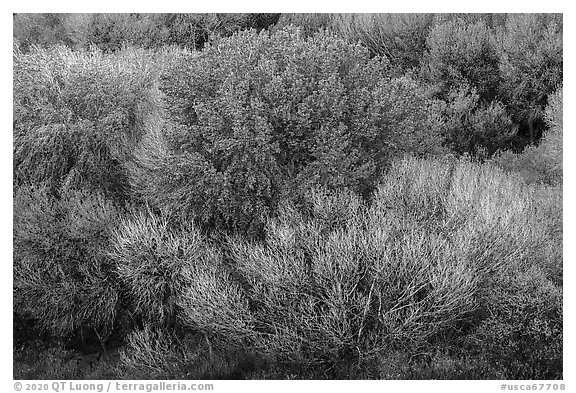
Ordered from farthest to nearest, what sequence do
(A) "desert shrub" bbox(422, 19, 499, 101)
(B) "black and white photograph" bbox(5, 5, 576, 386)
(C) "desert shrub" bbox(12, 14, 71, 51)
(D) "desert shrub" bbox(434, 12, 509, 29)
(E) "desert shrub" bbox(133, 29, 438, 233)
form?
(C) "desert shrub" bbox(12, 14, 71, 51) → (D) "desert shrub" bbox(434, 12, 509, 29) → (A) "desert shrub" bbox(422, 19, 499, 101) → (E) "desert shrub" bbox(133, 29, 438, 233) → (B) "black and white photograph" bbox(5, 5, 576, 386)

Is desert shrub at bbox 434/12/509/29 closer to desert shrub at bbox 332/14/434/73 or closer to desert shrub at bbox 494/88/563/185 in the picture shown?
desert shrub at bbox 332/14/434/73

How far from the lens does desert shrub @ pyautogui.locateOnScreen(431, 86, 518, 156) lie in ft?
124

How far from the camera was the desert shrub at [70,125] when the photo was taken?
2914 cm

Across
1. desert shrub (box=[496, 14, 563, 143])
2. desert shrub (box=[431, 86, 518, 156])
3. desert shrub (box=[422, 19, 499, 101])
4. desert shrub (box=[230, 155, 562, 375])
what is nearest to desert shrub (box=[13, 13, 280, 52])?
desert shrub (box=[422, 19, 499, 101])

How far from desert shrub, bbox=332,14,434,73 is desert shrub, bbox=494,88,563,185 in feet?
30.5

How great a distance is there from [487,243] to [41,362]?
1630 cm

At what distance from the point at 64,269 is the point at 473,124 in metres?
24.1

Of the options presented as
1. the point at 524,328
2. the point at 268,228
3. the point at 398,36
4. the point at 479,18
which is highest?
the point at 479,18

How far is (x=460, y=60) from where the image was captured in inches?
1543

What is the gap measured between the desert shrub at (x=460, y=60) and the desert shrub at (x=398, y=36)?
203 centimetres

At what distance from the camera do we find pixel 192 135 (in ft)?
82.3

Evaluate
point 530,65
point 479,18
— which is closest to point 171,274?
point 530,65

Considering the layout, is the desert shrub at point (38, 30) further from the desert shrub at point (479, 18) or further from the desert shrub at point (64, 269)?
the desert shrub at point (479, 18)

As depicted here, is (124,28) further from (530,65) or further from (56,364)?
(56,364)
